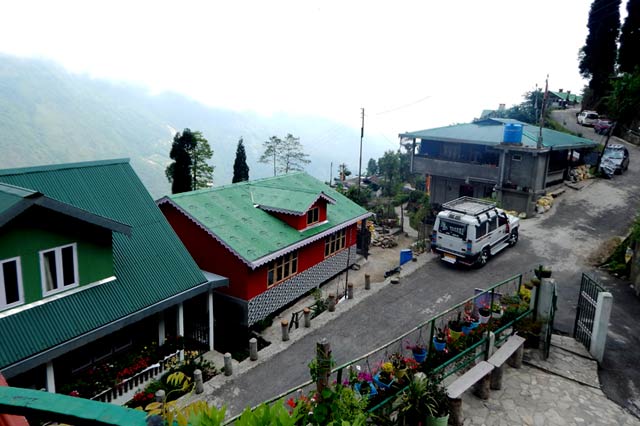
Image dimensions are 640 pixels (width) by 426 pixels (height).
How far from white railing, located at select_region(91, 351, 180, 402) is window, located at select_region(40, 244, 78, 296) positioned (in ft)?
10.6

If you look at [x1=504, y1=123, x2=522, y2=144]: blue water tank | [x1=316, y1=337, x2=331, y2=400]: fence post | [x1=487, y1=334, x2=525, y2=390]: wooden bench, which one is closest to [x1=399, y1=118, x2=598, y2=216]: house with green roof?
[x1=504, y1=123, x2=522, y2=144]: blue water tank

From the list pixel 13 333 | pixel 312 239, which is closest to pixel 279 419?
pixel 13 333

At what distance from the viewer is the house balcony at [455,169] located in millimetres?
33094

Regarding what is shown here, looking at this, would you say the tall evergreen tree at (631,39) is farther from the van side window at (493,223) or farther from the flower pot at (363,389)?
the flower pot at (363,389)

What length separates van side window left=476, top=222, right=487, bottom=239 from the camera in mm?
21116

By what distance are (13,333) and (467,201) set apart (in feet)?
68.0

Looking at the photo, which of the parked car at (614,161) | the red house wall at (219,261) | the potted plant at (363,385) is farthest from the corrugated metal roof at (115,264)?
the parked car at (614,161)

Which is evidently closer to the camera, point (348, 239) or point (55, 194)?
point (55, 194)

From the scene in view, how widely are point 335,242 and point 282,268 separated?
523 cm

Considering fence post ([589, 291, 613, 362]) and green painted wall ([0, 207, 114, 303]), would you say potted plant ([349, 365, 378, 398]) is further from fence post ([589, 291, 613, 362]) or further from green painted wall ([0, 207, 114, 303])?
green painted wall ([0, 207, 114, 303])

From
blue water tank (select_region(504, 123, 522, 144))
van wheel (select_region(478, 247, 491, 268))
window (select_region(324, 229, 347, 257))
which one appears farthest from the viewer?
blue water tank (select_region(504, 123, 522, 144))

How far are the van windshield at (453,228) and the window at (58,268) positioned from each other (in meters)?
15.7

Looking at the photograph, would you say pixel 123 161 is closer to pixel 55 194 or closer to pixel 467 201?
pixel 55 194

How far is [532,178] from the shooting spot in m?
30.9
